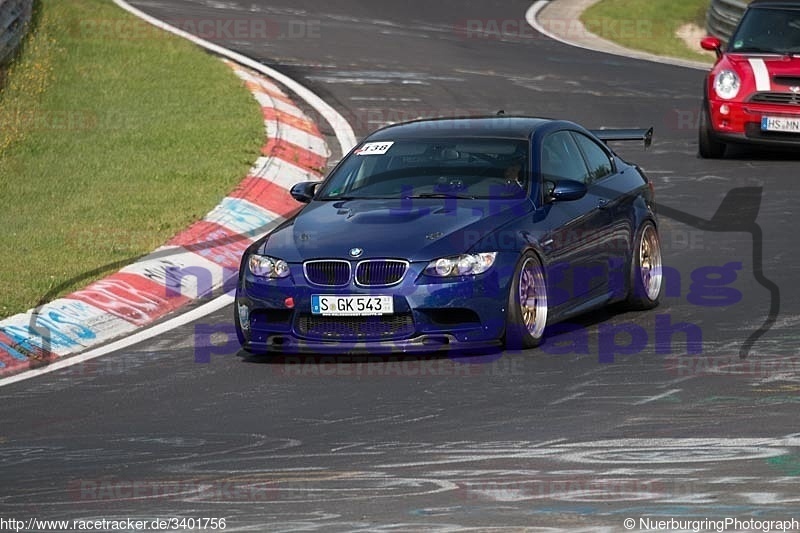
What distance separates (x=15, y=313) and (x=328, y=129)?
815 cm

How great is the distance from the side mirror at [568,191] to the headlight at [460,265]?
965 millimetres

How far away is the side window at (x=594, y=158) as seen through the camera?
39.2ft

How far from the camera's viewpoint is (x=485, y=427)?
8438mm

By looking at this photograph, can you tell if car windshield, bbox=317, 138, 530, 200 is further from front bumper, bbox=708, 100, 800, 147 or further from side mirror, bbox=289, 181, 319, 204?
front bumper, bbox=708, 100, 800, 147

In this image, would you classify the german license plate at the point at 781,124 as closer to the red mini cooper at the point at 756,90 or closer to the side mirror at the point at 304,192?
the red mini cooper at the point at 756,90

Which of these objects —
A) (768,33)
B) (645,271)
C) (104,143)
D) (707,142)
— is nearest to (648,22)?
(768,33)

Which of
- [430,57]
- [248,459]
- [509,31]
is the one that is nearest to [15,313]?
[248,459]

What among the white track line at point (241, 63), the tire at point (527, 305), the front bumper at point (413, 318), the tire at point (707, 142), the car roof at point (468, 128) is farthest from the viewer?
the tire at point (707, 142)

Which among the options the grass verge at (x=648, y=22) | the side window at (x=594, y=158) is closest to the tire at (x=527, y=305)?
the side window at (x=594, y=158)

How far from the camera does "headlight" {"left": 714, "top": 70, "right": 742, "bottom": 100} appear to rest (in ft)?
60.2

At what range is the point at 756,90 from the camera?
717 inches

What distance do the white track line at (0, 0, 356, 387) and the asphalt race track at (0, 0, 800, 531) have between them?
0.18 m

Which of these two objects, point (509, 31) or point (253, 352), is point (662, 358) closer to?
point (253, 352)

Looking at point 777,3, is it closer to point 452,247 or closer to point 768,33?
point 768,33
